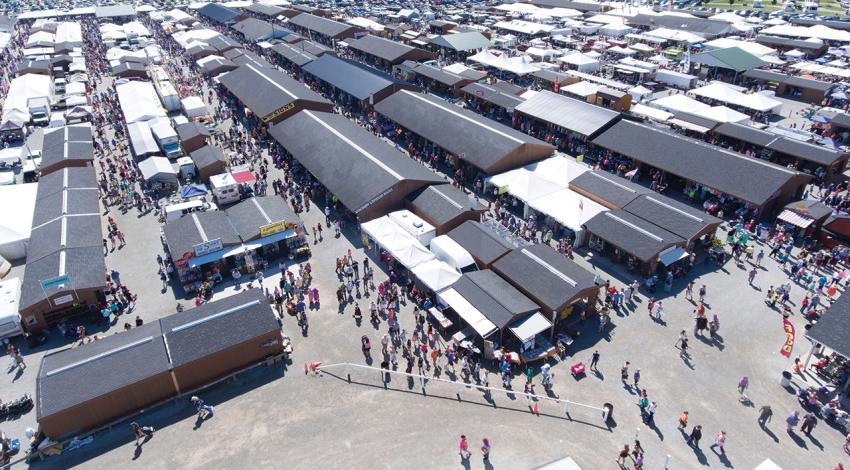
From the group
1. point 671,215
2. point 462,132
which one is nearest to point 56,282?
point 462,132

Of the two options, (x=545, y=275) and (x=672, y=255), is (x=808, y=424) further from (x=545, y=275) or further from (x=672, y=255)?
(x=545, y=275)

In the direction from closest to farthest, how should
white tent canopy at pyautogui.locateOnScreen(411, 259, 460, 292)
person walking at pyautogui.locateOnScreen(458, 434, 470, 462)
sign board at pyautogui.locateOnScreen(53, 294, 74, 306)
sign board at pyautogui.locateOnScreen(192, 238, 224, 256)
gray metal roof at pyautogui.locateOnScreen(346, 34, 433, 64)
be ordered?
person walking at pyautogui.locateOnScreen(458, 434, 470, 462) < sign board at pyautogui.locateOnScreen(53, 294, 74, 306) < white tent canopy at pyautogui.locateOnScreen(411, 259, 460, 292) < sign board at pyautogui.locateOnScreen(192, 238, 224, 256) < gray metal roof at pyautogui.locateOnScreen(346, 34, 433, 64)

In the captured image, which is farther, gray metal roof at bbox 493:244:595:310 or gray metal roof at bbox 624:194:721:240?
gray metal roof at bbox 624:194:721:240

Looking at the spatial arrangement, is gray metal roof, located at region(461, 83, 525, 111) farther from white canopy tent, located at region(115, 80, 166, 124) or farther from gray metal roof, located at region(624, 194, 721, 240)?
white canopy tent, located at region(115, 80, 166, 124)

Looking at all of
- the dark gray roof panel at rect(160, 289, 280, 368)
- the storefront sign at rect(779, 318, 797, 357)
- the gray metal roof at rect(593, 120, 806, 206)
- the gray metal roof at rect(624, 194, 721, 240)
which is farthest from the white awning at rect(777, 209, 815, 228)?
the dark gray roof panel at rect(160, 289, 280, 368)

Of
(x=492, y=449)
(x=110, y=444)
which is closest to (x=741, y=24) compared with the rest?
(x=492, y=449)

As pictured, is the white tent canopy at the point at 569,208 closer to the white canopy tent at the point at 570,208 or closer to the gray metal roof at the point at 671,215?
the white canopy tent at the point at 570,208
